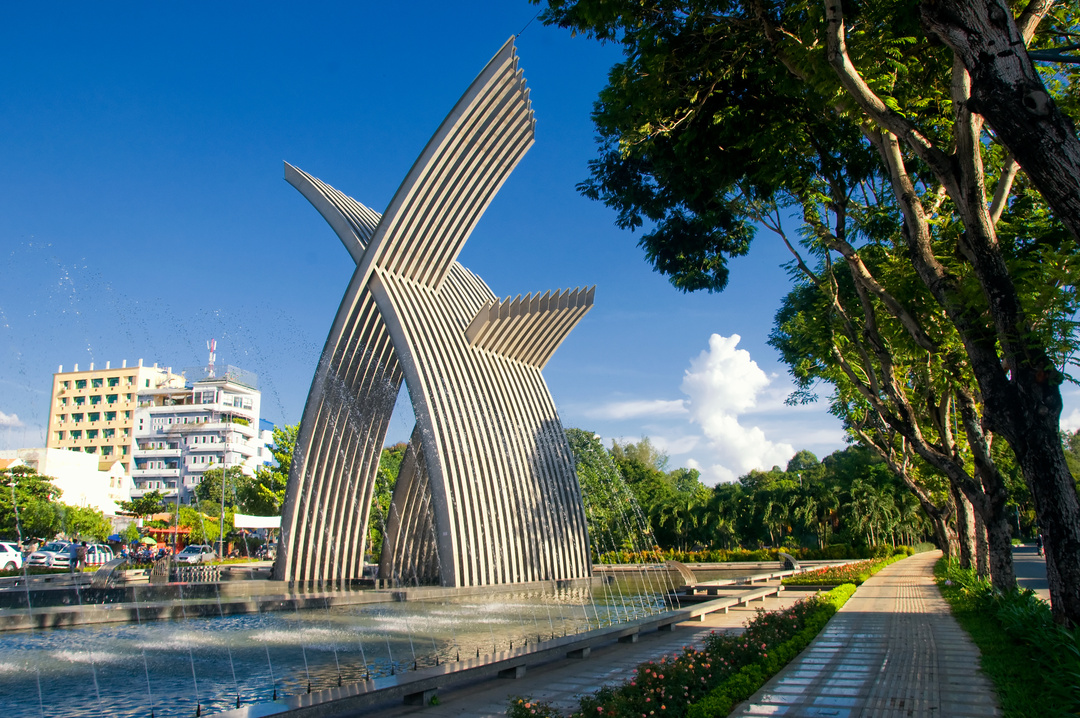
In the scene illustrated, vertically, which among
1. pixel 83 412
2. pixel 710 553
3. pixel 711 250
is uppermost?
pixel 83 412

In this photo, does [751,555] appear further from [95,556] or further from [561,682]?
[561,682]

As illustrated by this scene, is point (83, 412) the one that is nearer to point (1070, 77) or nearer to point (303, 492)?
point (303, 492)

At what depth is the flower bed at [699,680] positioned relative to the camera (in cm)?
534

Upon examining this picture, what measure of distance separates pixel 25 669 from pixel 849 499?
40.1 meters

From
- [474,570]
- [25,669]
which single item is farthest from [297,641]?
[474,570]

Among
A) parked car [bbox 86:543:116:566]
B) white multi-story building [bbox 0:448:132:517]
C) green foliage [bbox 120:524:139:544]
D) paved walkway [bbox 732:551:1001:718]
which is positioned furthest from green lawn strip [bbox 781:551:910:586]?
white multi-story building [bbox 0:448:132:517]

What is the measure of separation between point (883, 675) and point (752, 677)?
181 cm

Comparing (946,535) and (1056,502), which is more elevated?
(1056,502)

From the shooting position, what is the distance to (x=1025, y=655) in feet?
24.0

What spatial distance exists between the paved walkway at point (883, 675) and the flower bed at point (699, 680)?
171 millimetres

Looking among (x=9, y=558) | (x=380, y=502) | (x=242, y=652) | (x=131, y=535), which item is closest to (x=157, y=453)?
(x=131, y=535)

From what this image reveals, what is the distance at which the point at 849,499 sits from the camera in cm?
4006

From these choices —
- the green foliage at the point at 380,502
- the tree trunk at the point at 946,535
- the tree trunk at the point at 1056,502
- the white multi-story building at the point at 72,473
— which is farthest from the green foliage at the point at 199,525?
the tree trunk at the point at 1056,502

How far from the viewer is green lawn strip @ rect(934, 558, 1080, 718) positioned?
5.40 m
